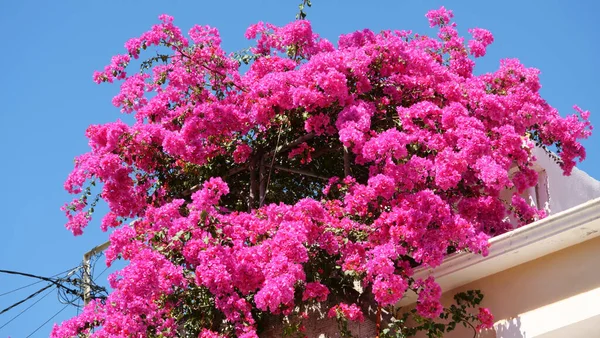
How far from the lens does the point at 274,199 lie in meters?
12.5

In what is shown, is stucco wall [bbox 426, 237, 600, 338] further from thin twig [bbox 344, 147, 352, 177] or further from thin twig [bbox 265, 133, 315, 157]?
thin twig [bbox 265, 133, 315, 157]

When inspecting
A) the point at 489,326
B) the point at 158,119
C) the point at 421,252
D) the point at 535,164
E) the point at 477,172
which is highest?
the point at 158,119

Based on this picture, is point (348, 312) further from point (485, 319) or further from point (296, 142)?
point (296, 142)

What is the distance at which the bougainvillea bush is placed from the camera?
9625mm

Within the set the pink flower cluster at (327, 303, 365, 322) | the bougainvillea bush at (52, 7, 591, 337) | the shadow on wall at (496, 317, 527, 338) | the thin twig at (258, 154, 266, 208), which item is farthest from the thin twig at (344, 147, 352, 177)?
the shadow on wall at (496, 317, 527, 338)

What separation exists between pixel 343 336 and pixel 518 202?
2.62 metres

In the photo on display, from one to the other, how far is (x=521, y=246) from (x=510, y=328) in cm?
78

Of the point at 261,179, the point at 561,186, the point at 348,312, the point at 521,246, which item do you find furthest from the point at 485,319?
the point at 561,186

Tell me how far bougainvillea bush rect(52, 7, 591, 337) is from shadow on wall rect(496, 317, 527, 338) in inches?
6.5

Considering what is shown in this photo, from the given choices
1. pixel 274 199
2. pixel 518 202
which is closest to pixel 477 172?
pixel 518 202

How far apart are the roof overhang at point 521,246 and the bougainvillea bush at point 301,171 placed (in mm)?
222

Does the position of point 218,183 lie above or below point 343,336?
above

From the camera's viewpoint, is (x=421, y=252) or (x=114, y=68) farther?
(x=114, y=68)

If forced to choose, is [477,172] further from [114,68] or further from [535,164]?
[114,68]
